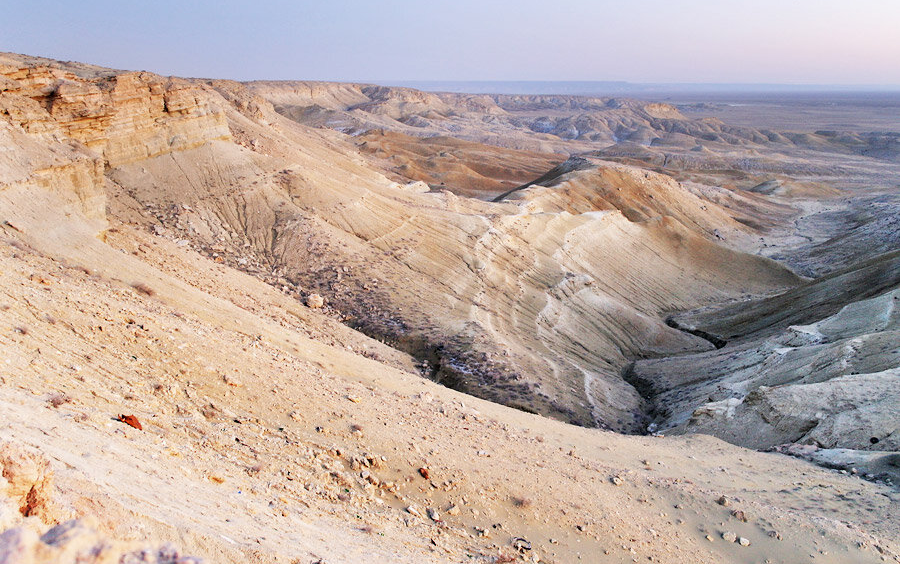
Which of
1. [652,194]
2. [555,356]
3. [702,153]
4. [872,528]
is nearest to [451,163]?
[652,194]

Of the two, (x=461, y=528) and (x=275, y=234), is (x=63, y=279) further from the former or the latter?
(x=275, y=234)

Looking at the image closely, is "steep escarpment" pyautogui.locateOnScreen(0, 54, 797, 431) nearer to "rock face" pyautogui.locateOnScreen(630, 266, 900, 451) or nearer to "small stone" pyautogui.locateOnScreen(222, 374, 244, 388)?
"rock face" pyautogui.locateOnScreen(630, 266, 900, 451)

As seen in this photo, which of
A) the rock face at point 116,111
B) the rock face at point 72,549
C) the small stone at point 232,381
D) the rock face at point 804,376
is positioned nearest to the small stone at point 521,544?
the small stone at point 232,381

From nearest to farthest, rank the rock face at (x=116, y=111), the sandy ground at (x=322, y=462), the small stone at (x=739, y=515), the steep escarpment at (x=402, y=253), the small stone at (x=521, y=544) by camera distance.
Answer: the sandy ground at (x=322, y=462) → the small stone at (x=521, y=544) → the small stone at (x=739, y=515) → the rock face at (x=116, y=111) → the steep escarpment at (x=402, y=253)

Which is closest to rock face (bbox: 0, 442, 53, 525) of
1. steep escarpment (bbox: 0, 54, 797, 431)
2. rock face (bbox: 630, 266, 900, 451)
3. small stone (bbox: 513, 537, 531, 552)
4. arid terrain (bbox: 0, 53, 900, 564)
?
arid terrain (bbox: 0, 53, 900, 564)

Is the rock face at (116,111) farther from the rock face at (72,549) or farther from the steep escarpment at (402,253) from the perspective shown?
the rock face at (72,549)

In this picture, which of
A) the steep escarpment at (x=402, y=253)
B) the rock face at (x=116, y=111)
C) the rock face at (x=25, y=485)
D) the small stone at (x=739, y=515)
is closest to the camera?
the rock face at (x=25, y=485)

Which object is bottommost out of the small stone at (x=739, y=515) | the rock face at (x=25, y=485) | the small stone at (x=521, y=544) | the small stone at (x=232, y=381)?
the small stone at (x=739, y=515)

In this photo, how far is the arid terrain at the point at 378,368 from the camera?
23.1 ft

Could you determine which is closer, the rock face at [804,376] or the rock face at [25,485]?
the rock face at [25,485]

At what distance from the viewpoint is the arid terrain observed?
703 centimetres

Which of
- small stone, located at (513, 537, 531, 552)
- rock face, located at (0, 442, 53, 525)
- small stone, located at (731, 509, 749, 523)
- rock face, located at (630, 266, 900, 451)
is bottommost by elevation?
rock face, located at (630, 266, 900, 451)

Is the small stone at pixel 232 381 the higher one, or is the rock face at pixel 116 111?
the rock face at pixel 116 111

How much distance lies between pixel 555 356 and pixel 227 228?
1353 cm
